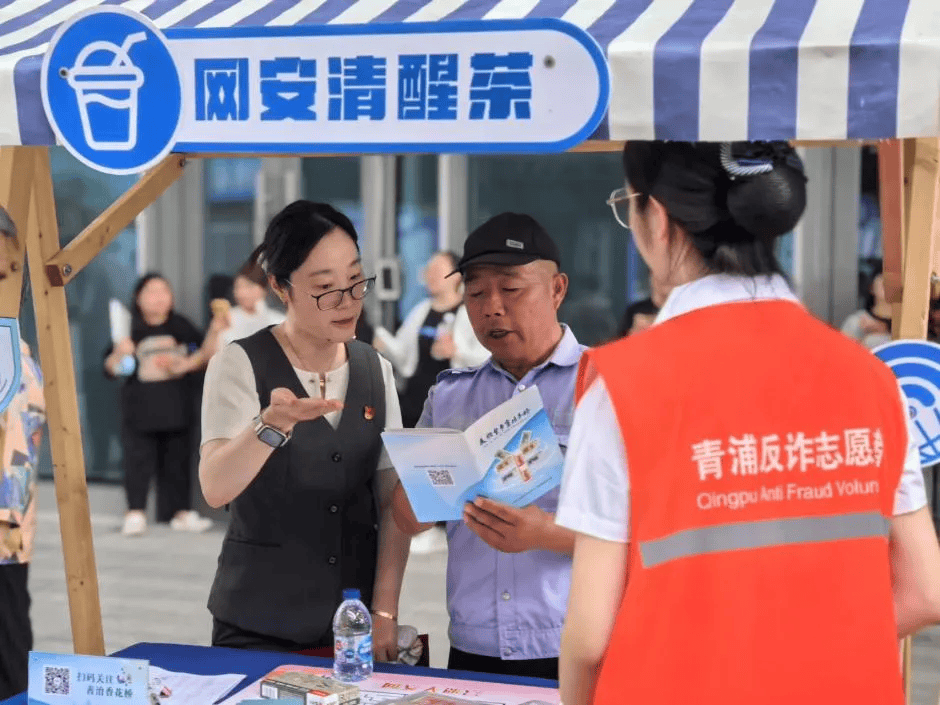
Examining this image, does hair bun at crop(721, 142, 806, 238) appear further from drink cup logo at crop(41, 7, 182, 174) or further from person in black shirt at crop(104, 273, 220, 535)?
person in black shirt at crop(104, 273, 220, 535)

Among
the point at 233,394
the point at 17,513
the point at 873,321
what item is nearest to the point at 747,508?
the point at 233,394

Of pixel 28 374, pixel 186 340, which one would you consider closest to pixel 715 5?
pixel 28 374

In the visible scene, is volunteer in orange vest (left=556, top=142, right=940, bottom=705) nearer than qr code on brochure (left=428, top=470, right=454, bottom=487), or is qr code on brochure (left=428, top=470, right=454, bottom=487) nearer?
volunteer in orange vest (left=556, top=142, right=940, bottom=705)

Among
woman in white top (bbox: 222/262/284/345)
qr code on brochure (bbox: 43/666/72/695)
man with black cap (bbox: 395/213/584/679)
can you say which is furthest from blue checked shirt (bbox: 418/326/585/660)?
woman in white top (bbox: 222/262/284/345)

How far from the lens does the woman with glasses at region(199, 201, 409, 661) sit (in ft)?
9.91

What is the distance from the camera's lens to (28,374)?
4.24 m

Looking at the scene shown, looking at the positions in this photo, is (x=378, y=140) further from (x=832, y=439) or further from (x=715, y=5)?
(x=832, y=439)

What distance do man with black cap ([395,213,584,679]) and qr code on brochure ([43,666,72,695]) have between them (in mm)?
814

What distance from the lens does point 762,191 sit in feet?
6.00

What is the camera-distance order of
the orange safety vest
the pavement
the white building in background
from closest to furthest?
1. the orange safety vest
2. the pavement
3. the white building in background

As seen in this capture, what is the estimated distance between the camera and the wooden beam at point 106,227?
10.5 feet

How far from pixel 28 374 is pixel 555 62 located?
8.64ft

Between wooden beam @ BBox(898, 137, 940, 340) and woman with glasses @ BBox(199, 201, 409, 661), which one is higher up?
wooden beam @ BBox(898, 137, 940, 340)

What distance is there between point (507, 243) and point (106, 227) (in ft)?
3.41
